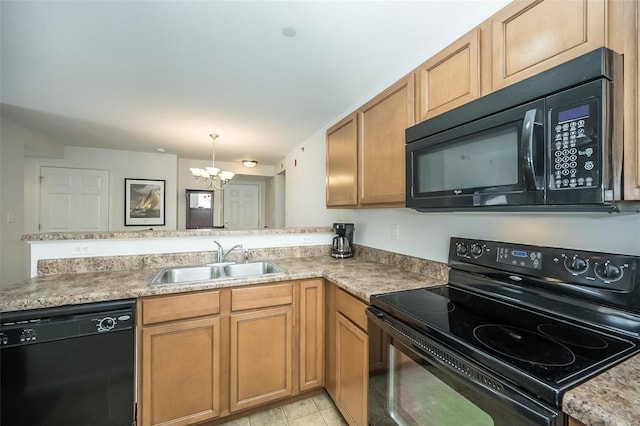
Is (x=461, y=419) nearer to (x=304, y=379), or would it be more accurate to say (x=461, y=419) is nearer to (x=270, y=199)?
(x=304, y=379)

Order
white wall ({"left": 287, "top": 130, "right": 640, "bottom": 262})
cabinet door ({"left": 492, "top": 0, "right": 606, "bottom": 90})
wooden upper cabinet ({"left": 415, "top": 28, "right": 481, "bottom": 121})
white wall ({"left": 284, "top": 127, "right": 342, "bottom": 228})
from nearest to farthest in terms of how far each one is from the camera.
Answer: cabinet door ({"left": 492, "top": 0, "right": 606, "bottom": 90}) → white wall ({"left": 287, "top": 130, "right": 640, "bottom": 262}) → wooden upper cabinet ({"left": 415, "top": 28, "right": 481, "bottom": 121}) → white wall ({"left": 284, "top": 127, "right": 342, "bottom": 228})

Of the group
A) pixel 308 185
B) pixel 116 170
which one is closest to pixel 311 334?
pixel 308 185

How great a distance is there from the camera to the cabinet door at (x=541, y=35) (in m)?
0.77

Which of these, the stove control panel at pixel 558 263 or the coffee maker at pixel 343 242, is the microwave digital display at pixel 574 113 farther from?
the coffee maker at pixel 343 242

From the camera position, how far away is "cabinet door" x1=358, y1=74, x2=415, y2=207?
145 cm

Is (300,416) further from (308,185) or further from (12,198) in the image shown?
(12,198)

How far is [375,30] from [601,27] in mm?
999

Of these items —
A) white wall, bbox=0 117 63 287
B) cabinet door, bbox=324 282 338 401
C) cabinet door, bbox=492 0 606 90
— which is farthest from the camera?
white wall, bbox=0 117 63 287

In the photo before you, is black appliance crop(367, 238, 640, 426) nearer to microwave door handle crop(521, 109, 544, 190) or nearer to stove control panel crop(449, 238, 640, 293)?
stove control panel crop(449, 238, 640, 293)

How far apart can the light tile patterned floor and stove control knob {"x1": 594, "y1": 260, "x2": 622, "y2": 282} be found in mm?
1553

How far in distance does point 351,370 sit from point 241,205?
5.45 metres

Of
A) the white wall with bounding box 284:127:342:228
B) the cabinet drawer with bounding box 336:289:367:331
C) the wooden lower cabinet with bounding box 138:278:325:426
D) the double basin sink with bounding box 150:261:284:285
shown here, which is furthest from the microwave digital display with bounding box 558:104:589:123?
the white wall with bounding box 284:127:342:228

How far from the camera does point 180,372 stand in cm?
152

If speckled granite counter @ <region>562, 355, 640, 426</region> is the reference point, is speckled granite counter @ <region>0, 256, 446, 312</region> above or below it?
below
